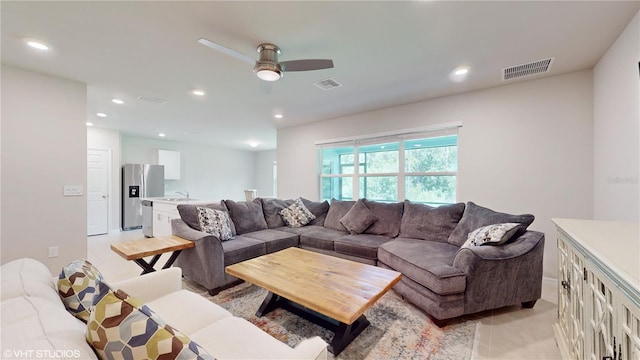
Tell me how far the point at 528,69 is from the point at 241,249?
3.89 m

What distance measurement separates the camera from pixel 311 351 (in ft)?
3.01

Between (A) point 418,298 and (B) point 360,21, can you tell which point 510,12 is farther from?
(A) point 418,298

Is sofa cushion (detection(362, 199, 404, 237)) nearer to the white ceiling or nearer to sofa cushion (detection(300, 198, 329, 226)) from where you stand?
sofa cushion (detection(300, 198, 329, 226))

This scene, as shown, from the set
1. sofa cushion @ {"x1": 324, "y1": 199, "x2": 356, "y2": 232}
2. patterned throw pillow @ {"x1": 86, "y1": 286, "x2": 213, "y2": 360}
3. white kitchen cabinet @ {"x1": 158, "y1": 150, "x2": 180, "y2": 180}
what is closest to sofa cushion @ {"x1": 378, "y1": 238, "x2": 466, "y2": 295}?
sofa cushion @ {"x1": 324, "y1": 199, "x2": 356, "y2": 232}

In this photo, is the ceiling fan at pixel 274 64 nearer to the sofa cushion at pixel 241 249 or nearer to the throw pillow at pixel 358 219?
the sofa cushion at pixel 241 249

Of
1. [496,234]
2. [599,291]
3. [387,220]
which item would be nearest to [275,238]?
[387,220]

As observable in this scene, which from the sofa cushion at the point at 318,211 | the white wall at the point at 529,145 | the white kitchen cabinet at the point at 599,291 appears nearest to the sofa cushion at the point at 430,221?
the white wall at the point at 529,145

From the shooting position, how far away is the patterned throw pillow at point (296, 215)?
423cm

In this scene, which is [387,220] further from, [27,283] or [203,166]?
[203,166]

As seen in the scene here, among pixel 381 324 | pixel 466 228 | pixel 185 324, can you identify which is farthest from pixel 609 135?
pixel 185 324

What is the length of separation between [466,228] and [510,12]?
6.89ft

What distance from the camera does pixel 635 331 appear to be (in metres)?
0.83

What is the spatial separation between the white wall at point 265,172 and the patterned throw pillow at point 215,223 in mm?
6128

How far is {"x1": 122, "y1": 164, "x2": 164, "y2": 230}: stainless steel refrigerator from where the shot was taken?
20.7 ft
